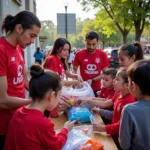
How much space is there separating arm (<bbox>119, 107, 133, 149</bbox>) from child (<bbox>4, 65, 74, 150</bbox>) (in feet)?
1.31

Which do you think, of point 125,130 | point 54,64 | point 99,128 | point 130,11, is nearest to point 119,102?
point 99,128

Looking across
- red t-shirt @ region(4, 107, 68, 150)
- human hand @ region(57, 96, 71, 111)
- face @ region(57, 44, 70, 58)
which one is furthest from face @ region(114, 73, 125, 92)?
face @ region(57, 44, 70, 58)

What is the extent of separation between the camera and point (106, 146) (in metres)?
1.81

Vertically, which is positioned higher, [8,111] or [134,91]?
[134,91]

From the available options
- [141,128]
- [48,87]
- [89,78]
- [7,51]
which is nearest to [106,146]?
[141,128]

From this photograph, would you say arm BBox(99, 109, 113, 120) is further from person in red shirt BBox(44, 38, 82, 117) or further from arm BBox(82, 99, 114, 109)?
person in red shirt BBox(44, 38, 82, 117)

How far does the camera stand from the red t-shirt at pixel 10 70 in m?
1.65

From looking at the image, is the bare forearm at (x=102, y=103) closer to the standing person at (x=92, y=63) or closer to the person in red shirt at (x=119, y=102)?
the person in red shirt at (x=119, y=102)

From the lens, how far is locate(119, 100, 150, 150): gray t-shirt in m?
1.55

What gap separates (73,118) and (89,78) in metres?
1.44

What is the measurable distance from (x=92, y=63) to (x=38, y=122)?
7.19 feet

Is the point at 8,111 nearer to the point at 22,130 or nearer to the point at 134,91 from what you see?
the point at 22,130

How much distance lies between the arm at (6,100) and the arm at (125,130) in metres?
0.69

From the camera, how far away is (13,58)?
1.72 m
